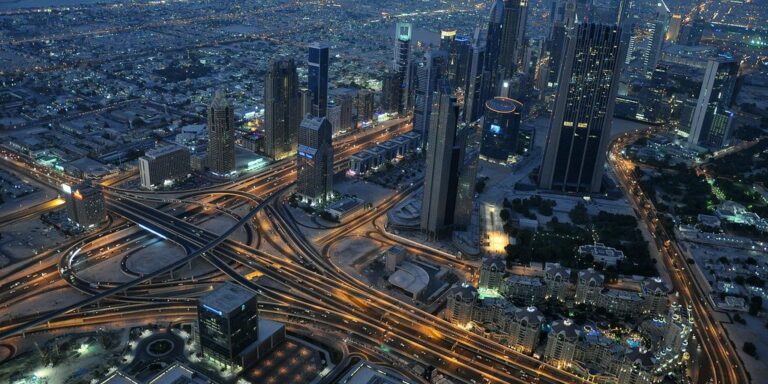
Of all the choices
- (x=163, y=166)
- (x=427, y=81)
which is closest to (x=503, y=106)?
(x=427, y=81)

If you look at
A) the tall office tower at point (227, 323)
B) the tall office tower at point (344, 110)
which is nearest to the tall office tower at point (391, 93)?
the tall office tower at point (344, 110)

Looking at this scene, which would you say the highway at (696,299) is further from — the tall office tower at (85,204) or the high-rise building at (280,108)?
the tall office tower at (85,204)

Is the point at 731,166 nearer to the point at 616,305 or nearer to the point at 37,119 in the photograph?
the point at 616,305

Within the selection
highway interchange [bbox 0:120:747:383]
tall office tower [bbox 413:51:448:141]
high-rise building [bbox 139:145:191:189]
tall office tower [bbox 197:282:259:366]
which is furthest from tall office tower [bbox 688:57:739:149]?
tall office tower [bbox 197:282:259:366]

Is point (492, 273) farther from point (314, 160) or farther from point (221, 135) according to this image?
point (221, 135)

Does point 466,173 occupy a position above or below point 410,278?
above
